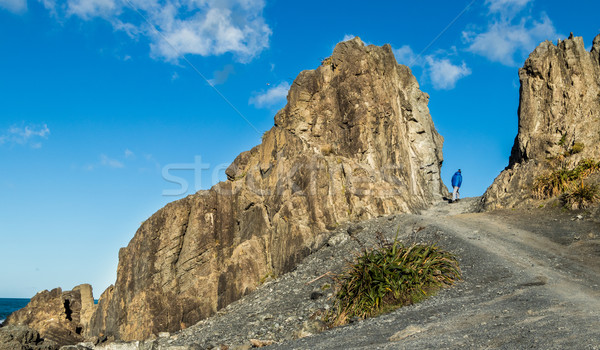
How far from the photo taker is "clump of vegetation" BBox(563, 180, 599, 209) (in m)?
18.4

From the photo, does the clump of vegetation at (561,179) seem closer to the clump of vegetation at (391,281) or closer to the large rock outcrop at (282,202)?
the large rock outcrop at (282,202)

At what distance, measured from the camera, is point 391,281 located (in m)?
12.6

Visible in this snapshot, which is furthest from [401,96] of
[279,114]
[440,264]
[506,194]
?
[440,264]

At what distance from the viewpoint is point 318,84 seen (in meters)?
28.8

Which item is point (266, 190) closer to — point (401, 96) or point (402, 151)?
point (402, 151)

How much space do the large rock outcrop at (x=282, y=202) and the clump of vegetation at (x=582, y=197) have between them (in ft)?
24.6

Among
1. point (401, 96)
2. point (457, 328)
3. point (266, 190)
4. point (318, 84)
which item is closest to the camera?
point (457, 328)

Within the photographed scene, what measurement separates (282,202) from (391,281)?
1185 cm

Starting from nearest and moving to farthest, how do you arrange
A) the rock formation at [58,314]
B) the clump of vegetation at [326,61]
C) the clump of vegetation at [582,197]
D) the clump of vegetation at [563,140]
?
the clump of vegetation at [582,197] → the clump of vegetation at [563,140] → the clump of vegetation at [326,61] → the rock formation at [58,314]

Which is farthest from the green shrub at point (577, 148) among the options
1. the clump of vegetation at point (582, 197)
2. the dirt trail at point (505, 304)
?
the dirt trail at point (505, 304)

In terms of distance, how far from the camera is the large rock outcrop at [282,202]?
893 inches

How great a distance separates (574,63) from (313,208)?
53.1ft

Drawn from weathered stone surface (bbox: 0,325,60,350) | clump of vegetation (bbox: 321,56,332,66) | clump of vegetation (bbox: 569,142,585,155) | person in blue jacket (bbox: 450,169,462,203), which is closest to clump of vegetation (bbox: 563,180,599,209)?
clump of vegetation (bbox: 569,142,585,155)

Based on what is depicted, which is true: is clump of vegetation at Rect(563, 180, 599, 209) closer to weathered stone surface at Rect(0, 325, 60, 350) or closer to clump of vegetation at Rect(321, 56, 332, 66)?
clump of vegetation at Rect(321, 56, 332, 66)
